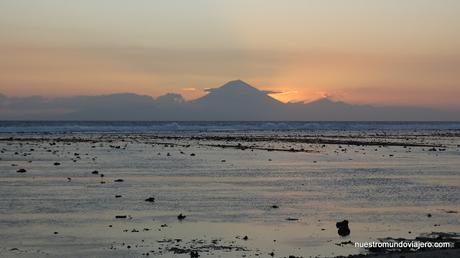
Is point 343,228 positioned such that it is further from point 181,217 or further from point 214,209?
point 214,209

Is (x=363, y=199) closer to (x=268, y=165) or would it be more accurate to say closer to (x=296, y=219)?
(x=296, y=219)

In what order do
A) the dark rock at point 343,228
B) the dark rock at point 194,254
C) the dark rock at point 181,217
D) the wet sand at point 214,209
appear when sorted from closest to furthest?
the dark rock at point 194,254
the wet sand at point 214,209
the dark rock at point 343,228
the dark rock at point 181,217

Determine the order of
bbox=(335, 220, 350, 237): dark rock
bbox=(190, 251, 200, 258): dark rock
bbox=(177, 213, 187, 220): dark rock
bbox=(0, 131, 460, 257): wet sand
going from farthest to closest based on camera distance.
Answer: bbox=(177, 213, 187, 220): dark rock
bbox=(335, 220, 350, 237): dark rock
bbox=(0, 131, 460, 257): wet sand
bbox=(190, 251, 200, 258): dark rock

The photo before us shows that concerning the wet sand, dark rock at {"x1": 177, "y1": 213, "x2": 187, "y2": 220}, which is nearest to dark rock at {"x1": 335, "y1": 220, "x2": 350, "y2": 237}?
the wet sand

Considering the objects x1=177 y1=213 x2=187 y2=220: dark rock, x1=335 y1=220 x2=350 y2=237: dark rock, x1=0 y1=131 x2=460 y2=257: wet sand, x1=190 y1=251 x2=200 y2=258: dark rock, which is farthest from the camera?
x1=177 y1=213 x2=187 y2=220: dark rock

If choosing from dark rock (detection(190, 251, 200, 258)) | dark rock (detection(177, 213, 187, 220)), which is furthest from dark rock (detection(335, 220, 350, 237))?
dark rock (detection(177, 213, 187, 220))

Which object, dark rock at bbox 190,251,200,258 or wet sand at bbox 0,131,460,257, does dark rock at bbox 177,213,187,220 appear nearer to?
wet sand at bbox 0,131,460,257

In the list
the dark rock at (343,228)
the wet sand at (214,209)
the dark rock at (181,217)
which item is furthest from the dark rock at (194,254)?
the dark rock at (181,217)

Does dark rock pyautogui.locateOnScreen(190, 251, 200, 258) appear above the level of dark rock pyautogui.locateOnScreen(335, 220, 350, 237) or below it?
below

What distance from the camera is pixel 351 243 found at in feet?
48.3

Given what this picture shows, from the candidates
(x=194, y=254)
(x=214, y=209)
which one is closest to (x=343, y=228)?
(x=194, y=254)

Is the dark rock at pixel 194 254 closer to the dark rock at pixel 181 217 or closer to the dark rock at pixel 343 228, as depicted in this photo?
the dark rock at pixel 343 228

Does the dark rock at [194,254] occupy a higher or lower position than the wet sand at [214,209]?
lower

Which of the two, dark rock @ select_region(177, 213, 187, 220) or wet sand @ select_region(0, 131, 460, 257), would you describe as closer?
wet sand @ select_region(0, 131, 460, 257)
